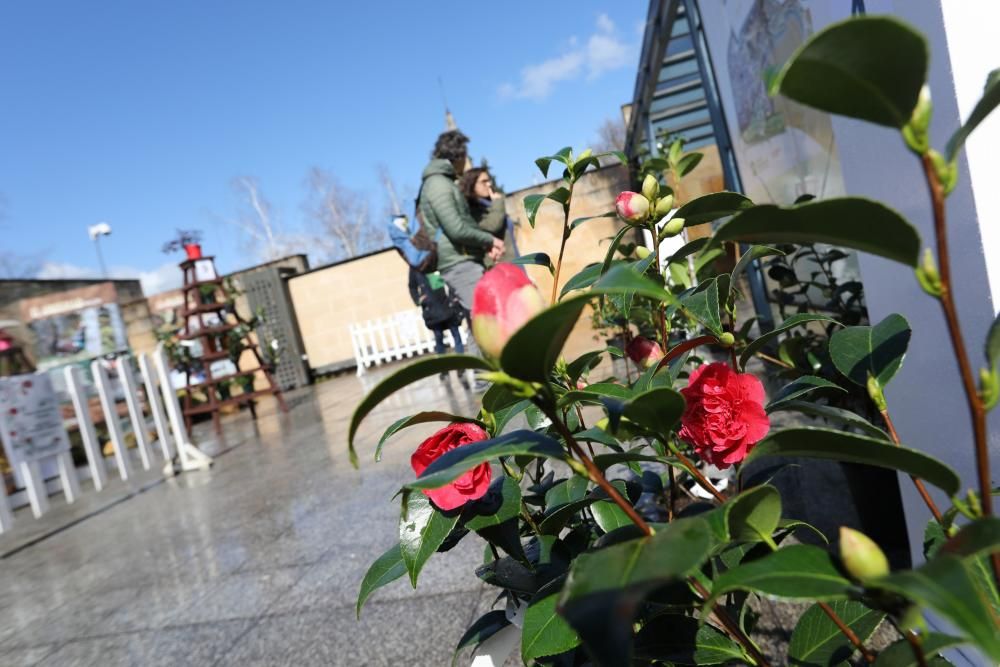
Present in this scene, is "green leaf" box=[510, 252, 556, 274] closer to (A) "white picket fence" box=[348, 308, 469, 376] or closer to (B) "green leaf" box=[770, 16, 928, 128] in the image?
(B) "green leaf" box=[770, 16, 928, 128]

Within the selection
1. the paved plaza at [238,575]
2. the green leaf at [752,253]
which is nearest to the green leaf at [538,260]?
the green leaf at [752,253]

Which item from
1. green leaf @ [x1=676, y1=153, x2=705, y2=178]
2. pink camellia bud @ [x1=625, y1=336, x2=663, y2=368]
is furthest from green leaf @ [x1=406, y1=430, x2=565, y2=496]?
green leaf @ [x1=676, y1=153, x2=705, y2=178]

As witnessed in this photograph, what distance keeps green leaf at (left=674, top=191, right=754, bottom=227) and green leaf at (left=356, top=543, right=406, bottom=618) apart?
0.53 meters

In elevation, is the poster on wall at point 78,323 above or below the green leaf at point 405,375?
above

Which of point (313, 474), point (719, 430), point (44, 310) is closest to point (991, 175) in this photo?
point (719, 430)

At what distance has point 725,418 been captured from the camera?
69cm

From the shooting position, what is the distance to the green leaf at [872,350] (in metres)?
0.62

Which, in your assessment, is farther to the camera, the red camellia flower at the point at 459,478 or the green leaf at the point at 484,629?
the green leaf at the point at 484,629

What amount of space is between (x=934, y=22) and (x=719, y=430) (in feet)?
2.47

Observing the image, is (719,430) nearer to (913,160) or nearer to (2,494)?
(913,160)

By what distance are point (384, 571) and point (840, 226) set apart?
651mm

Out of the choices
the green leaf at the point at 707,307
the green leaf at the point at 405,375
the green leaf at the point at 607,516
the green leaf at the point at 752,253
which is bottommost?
the green leaf at the point at 607,516

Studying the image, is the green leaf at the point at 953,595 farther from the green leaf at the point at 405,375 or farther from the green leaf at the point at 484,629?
the green leaf at the point at 484,629

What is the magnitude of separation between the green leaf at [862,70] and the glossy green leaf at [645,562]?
275 millimetres
